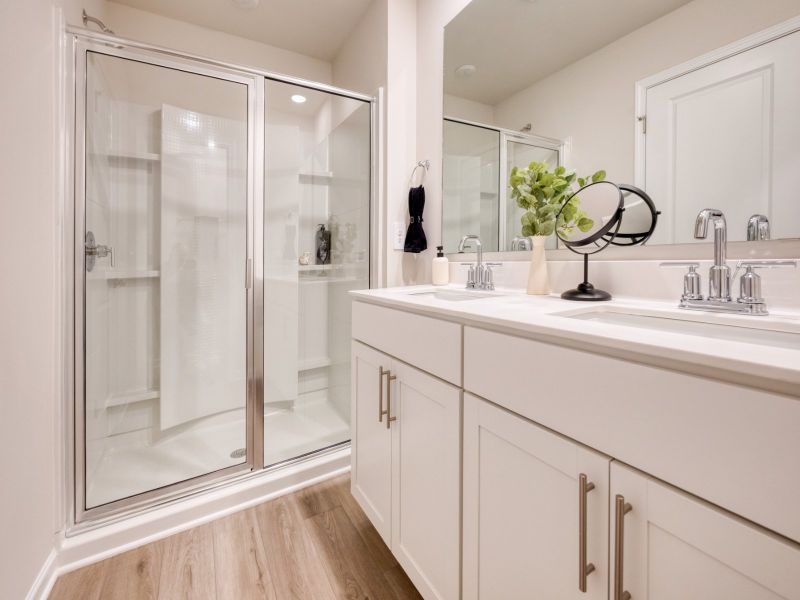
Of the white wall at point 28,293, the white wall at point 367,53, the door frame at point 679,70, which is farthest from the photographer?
the white wall at point 367,53

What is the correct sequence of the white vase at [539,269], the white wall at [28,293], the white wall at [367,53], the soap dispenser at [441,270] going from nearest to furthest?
1. the white wall at [28,293]
2. the white vase at [539,269]
3. the soap dispenser at [441,270]
4. the white wall at [367,53]

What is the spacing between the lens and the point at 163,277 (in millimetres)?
1719

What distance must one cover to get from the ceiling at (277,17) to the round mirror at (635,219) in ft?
5.86

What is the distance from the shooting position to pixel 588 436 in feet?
1.85

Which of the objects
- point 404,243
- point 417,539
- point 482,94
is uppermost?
point 482,94

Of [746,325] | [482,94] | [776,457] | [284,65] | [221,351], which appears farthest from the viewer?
[284,65]

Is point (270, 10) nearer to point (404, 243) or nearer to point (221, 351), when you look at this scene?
point (404, 243)

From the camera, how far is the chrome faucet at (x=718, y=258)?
0.78m

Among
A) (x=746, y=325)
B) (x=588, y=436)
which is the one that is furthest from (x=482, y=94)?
(x=588, y=436)

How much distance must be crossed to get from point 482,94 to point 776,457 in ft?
5.04

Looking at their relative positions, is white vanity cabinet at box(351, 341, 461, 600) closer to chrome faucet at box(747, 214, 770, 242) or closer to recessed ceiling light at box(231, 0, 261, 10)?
chrome faucet at box(747, 214, 770, 242)

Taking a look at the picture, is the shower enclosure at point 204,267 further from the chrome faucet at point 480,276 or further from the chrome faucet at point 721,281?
the chrome faucet at point 721,281

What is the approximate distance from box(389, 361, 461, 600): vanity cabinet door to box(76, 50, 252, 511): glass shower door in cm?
93

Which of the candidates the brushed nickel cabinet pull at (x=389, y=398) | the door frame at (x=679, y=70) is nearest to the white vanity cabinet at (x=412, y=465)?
the brushed nickel cabinet pull at (x=389, y=398)
